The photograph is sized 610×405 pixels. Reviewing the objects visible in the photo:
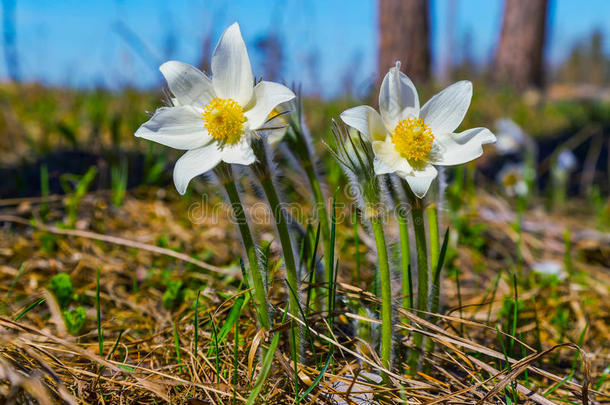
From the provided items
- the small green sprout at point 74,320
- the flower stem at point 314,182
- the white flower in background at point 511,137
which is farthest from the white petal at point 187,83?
the white flower in background at point 511,137

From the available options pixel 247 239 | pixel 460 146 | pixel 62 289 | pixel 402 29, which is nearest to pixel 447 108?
pixel 460 146

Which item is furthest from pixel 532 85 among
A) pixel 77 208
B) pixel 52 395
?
pixel 52 395

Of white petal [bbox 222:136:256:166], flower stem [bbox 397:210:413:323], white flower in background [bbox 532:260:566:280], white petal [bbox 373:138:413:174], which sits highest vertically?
white petal [bbox 222:136:256:166]

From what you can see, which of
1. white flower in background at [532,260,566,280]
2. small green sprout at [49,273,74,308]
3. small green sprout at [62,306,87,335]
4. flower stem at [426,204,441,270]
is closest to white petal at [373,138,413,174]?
flower stem at [426,204,441,270]

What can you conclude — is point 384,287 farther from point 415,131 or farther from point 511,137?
point 511,137

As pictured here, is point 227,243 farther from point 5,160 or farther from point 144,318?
point 5,160

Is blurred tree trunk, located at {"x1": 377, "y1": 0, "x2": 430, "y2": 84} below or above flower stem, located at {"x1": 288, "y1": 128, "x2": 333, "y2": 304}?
above

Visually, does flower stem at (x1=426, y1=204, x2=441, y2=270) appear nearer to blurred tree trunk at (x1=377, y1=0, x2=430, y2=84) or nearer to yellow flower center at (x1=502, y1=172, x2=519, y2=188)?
yellow flower center at (x1=502, y1=172, x2=519, y2=188)

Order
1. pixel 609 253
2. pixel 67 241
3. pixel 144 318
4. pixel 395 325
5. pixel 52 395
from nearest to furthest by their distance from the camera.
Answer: pixel 52 395 < pixel 395 325 < pixel 144 318 < pixel 67 241 < pixel 609 253

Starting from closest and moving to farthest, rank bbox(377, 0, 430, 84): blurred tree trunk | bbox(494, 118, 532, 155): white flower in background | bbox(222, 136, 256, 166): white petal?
1. bbox(222, 136, 256, 166): white petal
2. bbox(494, 118, 532, 155): white flower in background
3. bbox(377, 0, 430, 84): blurred tree trunk
